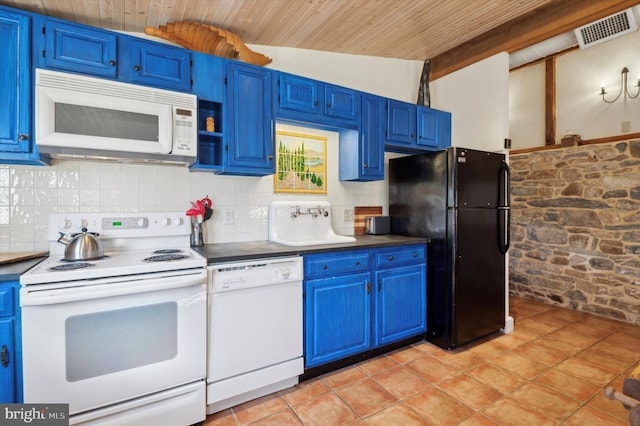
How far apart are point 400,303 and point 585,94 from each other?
344 cm

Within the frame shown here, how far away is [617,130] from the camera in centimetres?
342

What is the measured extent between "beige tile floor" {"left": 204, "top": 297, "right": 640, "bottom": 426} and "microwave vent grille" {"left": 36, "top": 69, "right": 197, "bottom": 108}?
1.93 m

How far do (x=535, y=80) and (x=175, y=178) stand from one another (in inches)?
181

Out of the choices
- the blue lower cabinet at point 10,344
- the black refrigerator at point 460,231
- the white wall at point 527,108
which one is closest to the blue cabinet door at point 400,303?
the black refrigerator at point 460,231

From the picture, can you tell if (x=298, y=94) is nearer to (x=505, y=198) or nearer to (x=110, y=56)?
(x=110, y=56)

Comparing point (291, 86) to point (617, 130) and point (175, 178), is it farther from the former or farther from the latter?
point (617, 130)

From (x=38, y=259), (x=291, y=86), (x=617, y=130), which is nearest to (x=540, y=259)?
(x=617, y=130)

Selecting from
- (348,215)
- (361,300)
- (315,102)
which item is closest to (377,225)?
(348,215)

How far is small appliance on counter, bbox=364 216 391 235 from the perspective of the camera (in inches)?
120

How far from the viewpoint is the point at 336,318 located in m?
2.26

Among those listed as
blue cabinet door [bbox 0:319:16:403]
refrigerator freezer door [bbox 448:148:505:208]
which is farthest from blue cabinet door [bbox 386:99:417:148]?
blue cabinet door [bbox 0:319:16:403]

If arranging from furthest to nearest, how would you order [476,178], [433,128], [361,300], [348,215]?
[433,128]
[348,215]
[476,178]
[361,300]

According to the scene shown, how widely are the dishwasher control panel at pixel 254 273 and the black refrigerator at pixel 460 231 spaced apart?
1.32 metres

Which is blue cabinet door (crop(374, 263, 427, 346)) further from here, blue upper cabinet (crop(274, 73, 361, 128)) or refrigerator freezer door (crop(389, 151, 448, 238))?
blue upper cabinet (crop(274, 73, 361, 128))
